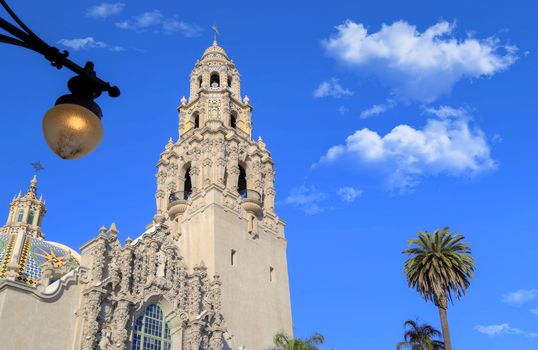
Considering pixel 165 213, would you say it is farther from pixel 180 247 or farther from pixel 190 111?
pixel 190 111

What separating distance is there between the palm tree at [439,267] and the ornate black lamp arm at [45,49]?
3027 cm

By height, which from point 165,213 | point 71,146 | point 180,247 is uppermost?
point 165,213

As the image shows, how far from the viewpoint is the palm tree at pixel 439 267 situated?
3388 centimetres

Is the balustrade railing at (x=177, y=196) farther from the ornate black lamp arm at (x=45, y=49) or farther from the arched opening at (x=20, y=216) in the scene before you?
the ornate black lamp arm at (x=45, y=49)

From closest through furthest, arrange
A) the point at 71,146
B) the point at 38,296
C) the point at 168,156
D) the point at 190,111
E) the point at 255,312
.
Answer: the point at 71,146
the point at 38,296
the point at 255,312
the point at 168,156
the point at 190,111

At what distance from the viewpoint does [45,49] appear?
6164 millimetres

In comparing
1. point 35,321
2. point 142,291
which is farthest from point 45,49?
point 142,291

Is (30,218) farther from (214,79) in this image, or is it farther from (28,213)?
(214,79)

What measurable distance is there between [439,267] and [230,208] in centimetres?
1662

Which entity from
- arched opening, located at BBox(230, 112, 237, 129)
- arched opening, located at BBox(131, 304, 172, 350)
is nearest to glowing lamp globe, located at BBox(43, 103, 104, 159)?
arched opening, located at BBox(131, 304, 172, 350)

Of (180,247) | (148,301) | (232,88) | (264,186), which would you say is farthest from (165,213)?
(232,88)

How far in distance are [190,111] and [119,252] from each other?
69.2 ft

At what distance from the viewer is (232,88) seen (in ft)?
181

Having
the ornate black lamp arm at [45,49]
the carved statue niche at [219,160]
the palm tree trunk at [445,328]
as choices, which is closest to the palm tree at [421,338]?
the palm tree trunk at [445,328]
